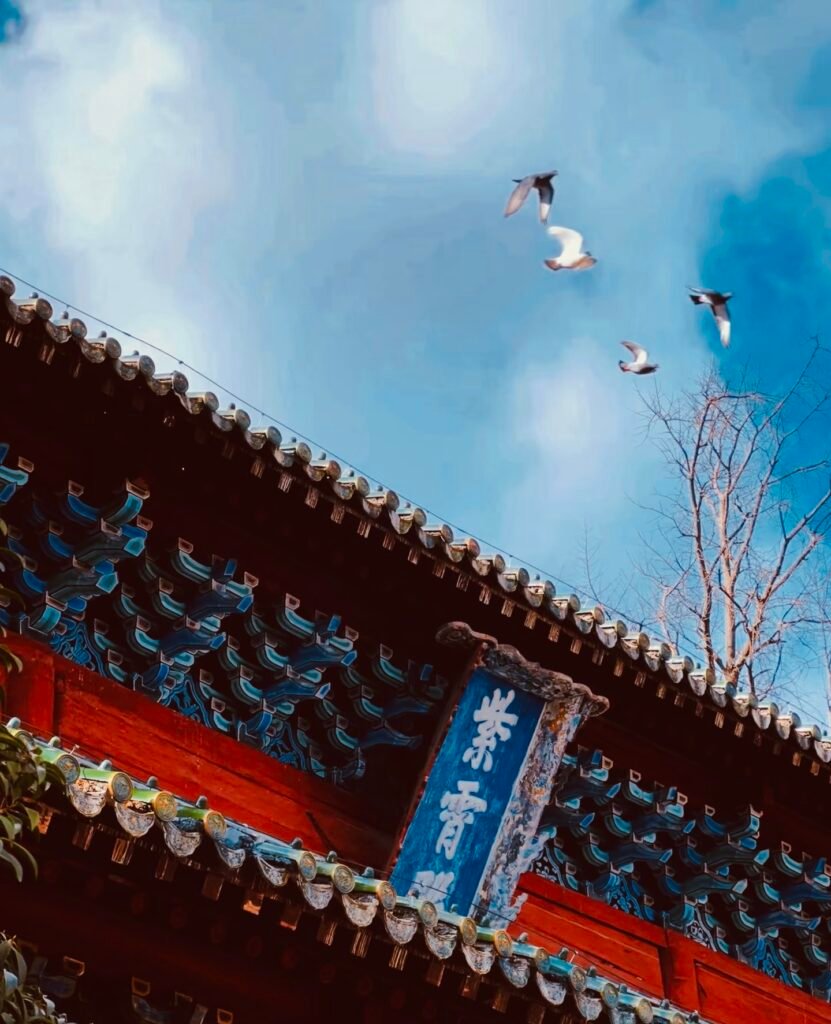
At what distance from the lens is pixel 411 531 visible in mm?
8867

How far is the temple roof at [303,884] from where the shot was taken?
575 cm

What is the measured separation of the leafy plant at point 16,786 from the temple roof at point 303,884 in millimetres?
38

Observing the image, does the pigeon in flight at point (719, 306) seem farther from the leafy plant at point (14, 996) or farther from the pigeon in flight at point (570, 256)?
the leafy plant at point (14, 996)

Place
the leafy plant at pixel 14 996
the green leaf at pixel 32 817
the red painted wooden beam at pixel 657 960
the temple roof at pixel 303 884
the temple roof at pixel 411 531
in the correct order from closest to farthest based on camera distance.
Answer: the leafy plant at pixel 14 996, the green leaf at pixel 32 817, the temple roof at pixel 303 884, the temple roof at pixel 411 531, the red painted wooden beam at pixel 657 960

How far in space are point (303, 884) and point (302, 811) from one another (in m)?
2.66

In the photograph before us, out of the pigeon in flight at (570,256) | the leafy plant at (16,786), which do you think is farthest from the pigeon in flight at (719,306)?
the leafy plant at (16,786)

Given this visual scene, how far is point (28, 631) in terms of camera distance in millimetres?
8039

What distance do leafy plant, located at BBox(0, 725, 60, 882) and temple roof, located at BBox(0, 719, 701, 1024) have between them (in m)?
0.04

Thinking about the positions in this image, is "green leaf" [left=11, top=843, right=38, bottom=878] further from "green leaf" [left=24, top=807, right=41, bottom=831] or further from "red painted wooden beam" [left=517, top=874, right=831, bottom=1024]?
"red painted wooden beam" [left=517, top=874, right=831, bottom=1024]

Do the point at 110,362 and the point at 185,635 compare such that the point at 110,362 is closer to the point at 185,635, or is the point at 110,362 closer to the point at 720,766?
the point at 185,635

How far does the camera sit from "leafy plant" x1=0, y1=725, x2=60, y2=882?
496 centimetres

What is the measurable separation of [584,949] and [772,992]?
1.70 metres

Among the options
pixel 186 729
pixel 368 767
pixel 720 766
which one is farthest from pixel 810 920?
pixel 186 729

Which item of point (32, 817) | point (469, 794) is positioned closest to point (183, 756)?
point (469, 794)
